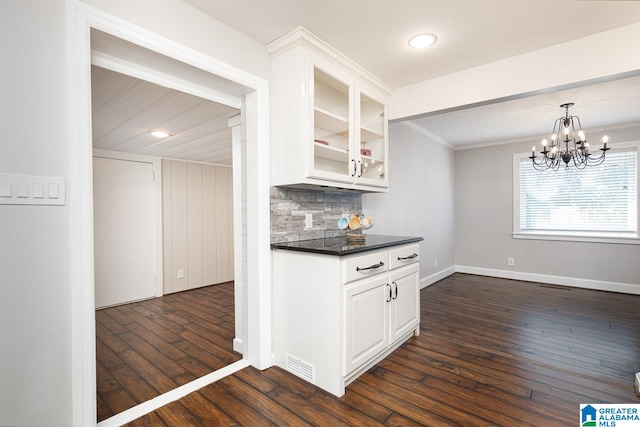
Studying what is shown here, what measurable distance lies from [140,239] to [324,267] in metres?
3.55

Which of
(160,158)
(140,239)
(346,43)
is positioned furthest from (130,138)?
(346,43)

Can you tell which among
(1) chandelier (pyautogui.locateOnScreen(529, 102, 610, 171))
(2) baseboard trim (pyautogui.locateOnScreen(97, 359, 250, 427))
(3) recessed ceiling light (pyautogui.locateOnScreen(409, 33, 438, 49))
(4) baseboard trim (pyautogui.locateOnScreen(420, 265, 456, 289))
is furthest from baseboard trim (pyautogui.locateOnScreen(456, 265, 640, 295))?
(2) baseboard trim (pyautogui.locateOnScreen(97, 359, 250, 427))

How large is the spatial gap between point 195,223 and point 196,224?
0.02 meters

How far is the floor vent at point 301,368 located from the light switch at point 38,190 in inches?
65.4

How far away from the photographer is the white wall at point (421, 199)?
12.4 ft

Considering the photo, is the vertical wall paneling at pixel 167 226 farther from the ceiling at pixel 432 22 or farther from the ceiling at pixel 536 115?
the ceiling at pixel 536 115

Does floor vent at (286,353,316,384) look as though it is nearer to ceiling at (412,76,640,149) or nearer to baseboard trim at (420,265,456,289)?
ceiling at (412,76,640,149)

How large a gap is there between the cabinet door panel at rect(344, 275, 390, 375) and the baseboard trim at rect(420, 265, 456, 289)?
→ 7.87ft

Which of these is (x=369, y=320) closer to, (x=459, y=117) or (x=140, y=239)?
(x=459, y=117)

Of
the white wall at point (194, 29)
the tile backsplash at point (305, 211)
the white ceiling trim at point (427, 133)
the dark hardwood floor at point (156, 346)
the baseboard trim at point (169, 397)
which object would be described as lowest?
the dark hardwood floor at point (156, 346)

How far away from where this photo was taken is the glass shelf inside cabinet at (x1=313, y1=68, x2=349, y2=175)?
7.52 ft

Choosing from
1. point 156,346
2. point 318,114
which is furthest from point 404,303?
point 156,346

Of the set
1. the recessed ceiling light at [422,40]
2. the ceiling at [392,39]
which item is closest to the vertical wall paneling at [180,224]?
the ceiling at [392,39]

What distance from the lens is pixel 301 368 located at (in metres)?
2.07
